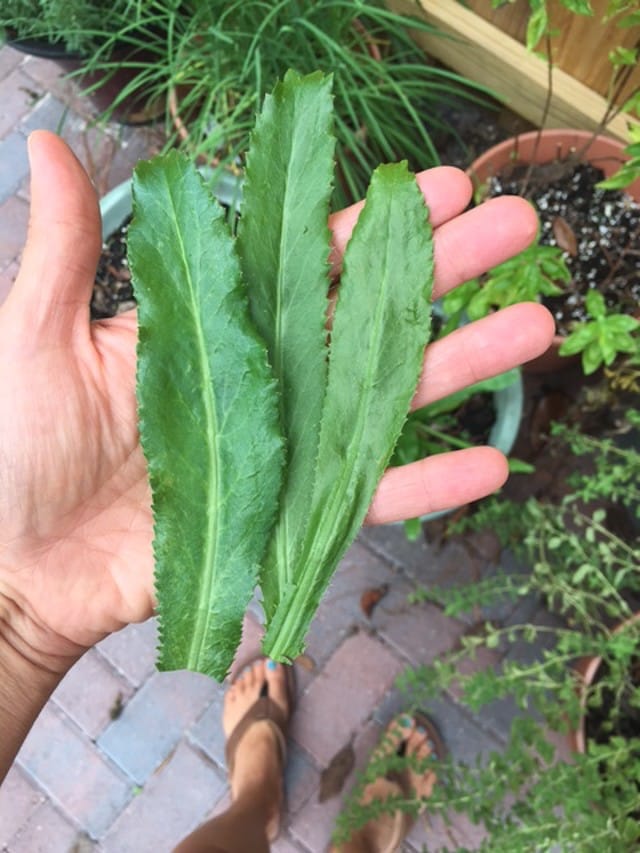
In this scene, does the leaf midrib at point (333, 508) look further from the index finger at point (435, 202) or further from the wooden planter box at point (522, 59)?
the wooden planter box at point (522, 59)

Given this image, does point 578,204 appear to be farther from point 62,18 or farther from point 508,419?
point 62,18

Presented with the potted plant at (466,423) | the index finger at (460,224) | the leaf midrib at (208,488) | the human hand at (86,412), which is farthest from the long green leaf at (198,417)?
the potted plant at (466,423)

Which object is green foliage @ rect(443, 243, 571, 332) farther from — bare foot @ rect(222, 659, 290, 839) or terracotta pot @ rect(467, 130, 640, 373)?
bare foot @ rect(222, 659, 290, 839)

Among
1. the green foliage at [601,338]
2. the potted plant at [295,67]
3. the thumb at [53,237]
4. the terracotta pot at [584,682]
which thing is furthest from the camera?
the potted plant at [295,67]

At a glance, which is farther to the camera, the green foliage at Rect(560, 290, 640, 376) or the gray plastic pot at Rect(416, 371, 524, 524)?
the gray plastic pot at Rect(416, 371, 524, 524)

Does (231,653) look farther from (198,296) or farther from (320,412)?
(198,296)

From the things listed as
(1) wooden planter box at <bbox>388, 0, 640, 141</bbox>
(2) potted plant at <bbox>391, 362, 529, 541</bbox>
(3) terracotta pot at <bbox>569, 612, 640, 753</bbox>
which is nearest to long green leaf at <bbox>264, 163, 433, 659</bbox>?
(2) potted plant at <bbox>391, 362, 529, 541</bbox>
